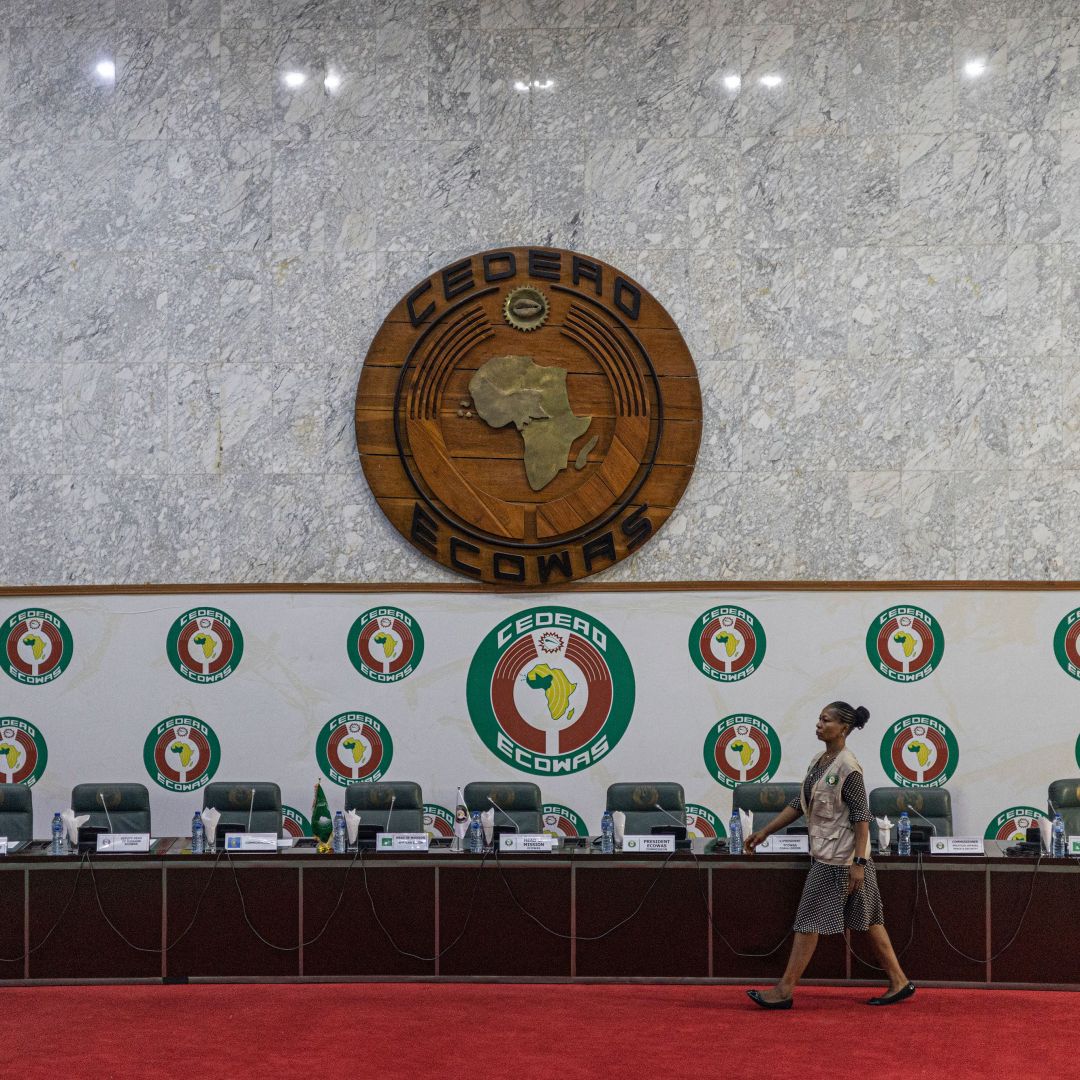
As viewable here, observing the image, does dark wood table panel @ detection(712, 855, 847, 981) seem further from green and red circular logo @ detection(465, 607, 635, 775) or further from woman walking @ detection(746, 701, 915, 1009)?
green and red circular logo @ detection(465, 607, 635, 775)

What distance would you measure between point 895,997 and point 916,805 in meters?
1.69

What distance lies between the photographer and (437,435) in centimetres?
811

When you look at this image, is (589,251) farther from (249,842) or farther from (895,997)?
(895,997)

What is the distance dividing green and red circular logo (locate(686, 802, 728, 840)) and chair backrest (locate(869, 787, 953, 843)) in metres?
1.12

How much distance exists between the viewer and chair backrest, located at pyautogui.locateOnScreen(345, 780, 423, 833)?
710 cm

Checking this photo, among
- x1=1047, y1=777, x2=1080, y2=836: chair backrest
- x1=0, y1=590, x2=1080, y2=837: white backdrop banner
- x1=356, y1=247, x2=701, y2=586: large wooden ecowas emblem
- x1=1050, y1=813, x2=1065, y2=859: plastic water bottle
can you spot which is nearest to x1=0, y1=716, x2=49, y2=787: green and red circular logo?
x1=0, y1=590, x2=1080, y2=837: white backdrop banner

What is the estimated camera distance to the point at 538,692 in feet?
26.4

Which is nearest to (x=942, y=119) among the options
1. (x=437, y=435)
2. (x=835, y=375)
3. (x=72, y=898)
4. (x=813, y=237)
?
(x=813, y=237)

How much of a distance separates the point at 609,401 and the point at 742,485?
1007mm

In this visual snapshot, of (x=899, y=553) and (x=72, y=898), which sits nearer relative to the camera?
(x=72, y=898)

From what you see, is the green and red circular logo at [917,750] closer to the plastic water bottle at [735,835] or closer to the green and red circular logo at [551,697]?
the green and red circular logo at [551,697]

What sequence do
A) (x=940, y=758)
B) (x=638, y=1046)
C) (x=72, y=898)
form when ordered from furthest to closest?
(x=940, y=758) < (x=72, y=898) < (x=638, y=1046)

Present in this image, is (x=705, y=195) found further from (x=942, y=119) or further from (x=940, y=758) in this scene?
(x=940, y=758)

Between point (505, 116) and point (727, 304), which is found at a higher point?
point (505, 116)
